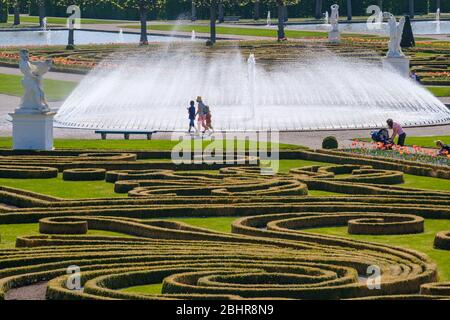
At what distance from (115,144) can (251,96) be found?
10839 mm

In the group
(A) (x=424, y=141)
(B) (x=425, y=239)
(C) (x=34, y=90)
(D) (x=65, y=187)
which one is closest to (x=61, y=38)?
(A) (x=424, y=141)

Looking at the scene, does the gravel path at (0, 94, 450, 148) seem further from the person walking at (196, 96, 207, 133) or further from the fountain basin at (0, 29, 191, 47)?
the fountain basin at (0, 29, 191, 47)

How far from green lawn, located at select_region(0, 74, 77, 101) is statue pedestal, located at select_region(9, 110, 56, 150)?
58.1 feet

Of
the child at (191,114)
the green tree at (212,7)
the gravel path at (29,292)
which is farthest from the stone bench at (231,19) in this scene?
the gravel path at (29,292)

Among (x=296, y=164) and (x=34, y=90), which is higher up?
(x=34, y=90)

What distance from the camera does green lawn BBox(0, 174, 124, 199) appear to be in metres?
28.1

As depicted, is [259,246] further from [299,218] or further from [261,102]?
[261,102]

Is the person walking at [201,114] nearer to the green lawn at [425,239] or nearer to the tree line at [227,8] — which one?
the green lawn at [425,239]

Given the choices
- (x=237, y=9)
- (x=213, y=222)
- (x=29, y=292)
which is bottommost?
(x=213, y=222)

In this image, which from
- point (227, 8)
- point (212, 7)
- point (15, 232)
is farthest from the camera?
point (227, 8)

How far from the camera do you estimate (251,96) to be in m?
46.8

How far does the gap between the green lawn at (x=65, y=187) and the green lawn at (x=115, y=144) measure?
4640mm

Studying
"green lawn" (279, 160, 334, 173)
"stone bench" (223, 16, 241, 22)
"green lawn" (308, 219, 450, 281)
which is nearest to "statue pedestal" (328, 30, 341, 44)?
"stone bench" (223, 16, 241, 22)

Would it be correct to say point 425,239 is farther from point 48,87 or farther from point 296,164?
point 48,87
